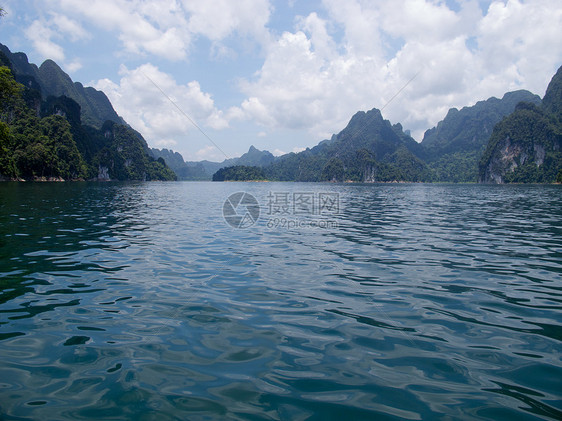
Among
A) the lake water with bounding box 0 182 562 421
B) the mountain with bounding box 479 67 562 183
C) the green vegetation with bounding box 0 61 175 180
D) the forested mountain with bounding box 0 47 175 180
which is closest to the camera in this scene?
the lake water with bounding box 0 182 562 421

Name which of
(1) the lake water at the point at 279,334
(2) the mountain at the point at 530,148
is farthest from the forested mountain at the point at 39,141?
(2) the mountain at the point at 530,148

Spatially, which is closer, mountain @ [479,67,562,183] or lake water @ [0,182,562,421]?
lake water @ [0,182,562,421]

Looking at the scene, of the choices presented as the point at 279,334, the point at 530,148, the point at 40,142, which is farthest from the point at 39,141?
the point at 530,148

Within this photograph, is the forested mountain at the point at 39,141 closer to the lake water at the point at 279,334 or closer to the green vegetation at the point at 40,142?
the green vegetation at the point at 40,142

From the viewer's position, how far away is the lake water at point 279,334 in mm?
3957

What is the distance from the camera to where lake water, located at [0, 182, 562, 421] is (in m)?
3.96

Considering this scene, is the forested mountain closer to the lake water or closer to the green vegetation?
the green vegetation

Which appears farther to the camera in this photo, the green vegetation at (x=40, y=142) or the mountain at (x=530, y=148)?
the mountain at (x=530, y=148)

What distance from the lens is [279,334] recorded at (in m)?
5.80

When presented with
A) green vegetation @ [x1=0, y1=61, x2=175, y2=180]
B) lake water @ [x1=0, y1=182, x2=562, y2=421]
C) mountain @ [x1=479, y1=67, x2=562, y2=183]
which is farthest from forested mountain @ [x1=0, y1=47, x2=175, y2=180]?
mountain @ [x1=479, y1=67, x2=562, y2=183]

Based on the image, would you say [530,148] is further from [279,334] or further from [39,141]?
[279,334]

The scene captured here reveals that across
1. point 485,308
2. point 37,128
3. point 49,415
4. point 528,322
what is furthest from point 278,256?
point 37,128

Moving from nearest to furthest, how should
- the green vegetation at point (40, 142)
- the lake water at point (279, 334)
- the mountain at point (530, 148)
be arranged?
the lake water at point (279, 334) → the green vegetation at point (40, 142) → the mountain at point (530, 148)

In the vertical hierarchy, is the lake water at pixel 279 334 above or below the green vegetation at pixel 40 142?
below
